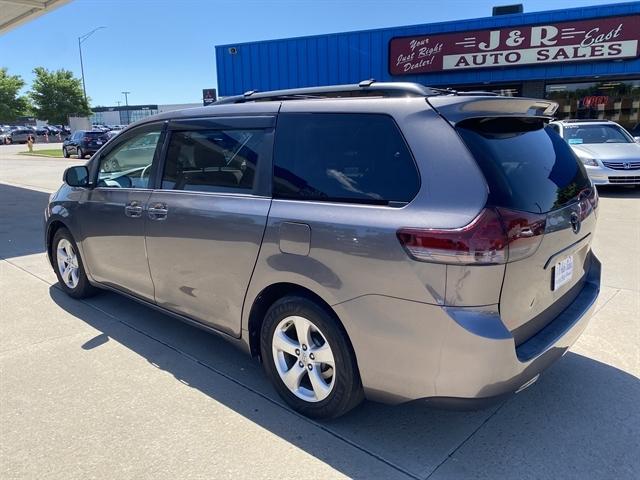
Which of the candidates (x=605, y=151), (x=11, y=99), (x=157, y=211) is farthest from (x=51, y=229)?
(x=11, y=99)

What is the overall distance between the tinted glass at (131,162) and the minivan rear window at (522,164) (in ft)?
8.09

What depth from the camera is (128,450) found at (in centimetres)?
266

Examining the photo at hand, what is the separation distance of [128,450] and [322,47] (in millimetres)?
18573

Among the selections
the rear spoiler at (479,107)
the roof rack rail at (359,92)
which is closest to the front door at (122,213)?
the roof rack rail at (359,92)

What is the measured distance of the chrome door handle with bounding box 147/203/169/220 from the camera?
3592mm

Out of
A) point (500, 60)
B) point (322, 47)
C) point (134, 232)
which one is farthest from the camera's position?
point (322, 47)

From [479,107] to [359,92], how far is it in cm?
73

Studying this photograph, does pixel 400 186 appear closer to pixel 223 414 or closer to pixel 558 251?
pixel 558 251

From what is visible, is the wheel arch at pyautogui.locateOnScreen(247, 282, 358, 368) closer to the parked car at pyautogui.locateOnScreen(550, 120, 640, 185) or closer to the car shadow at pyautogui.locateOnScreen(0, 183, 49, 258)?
the car shadow at pyautogui.locateOnScreen(0, 183, 49, 258)

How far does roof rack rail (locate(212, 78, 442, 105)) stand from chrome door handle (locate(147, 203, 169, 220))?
2.98 ft

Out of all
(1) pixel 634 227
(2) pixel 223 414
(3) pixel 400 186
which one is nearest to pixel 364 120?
(3) pixel 400 186

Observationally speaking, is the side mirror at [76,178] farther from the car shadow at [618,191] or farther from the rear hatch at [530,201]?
the car shadow at [618,191]

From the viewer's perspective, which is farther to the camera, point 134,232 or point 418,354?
point 134,232

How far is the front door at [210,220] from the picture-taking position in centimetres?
306
